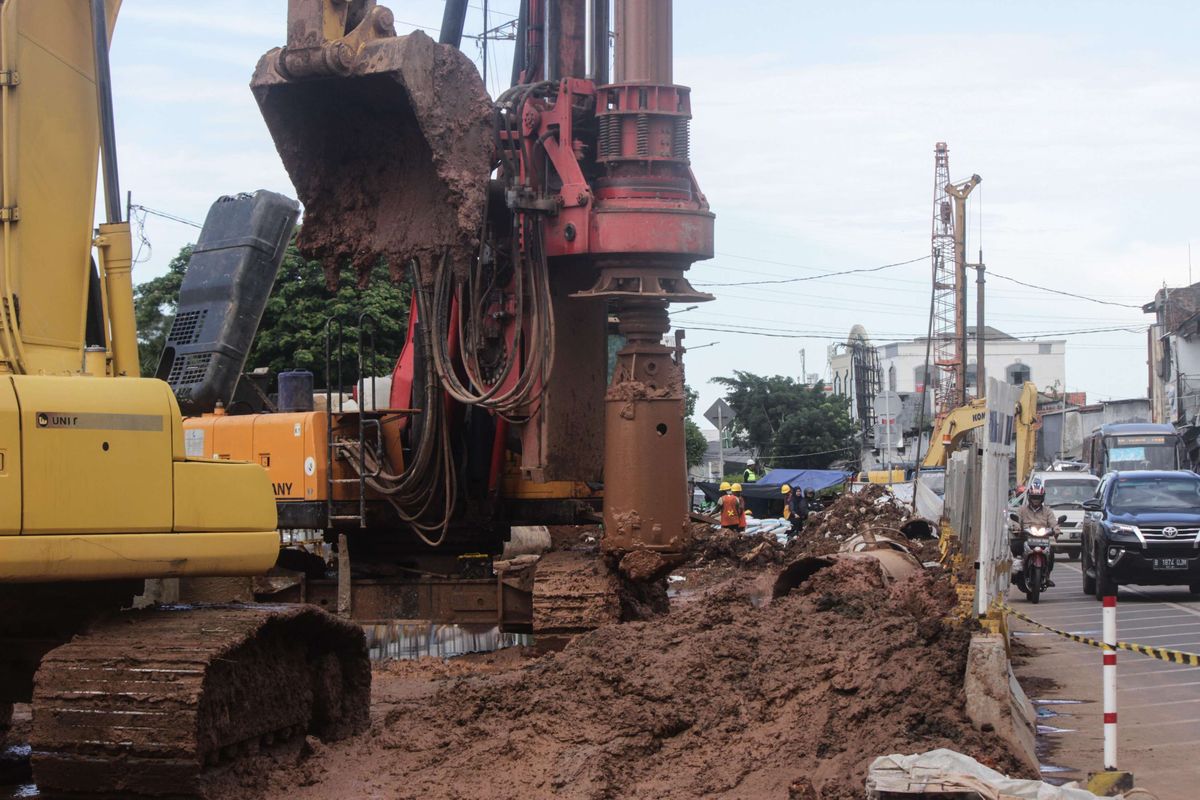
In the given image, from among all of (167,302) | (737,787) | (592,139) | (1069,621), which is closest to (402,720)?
(737,787)

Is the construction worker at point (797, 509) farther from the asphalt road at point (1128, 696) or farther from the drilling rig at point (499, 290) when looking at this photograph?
the drilling rig at point (499, 290)

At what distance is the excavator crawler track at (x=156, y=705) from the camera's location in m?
7.00

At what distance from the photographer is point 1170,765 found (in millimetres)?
8586

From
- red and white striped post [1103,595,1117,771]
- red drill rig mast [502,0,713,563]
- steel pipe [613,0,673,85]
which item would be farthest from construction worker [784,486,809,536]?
red and white striped post [1103,595,1117,771]

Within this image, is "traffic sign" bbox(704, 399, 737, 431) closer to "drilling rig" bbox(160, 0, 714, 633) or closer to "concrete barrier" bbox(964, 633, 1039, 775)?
"drilling rig" bbox(160, 0, 714, 633)

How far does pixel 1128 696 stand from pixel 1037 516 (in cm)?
942

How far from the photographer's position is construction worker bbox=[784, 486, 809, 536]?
113 ft

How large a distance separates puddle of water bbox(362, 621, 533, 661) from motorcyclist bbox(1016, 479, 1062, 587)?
28.6ft

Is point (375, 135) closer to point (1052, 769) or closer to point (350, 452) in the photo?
point (350, 452)

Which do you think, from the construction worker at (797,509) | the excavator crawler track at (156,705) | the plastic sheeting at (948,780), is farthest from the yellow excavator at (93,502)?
the construction worker at (797,509)

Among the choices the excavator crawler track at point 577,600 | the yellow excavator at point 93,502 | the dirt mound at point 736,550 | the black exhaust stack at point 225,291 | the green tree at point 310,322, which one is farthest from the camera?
the green tree at point 310,322

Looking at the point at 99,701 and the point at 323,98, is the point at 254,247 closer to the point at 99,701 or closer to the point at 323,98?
the point at 323,98

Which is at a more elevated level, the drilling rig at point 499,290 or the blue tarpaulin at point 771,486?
the drilling rig at point 499,290

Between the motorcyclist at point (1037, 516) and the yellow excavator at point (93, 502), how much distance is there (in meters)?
13.8
